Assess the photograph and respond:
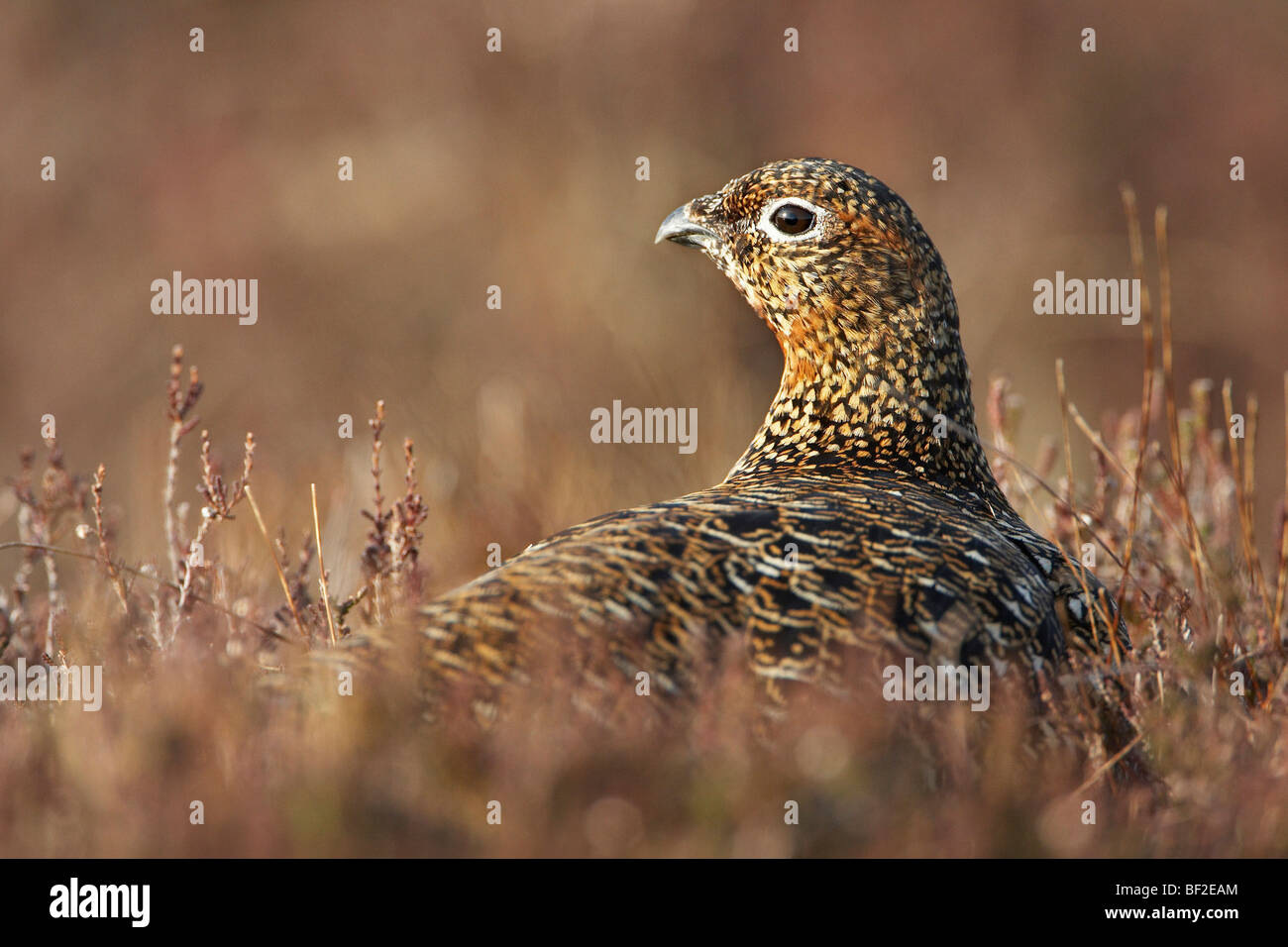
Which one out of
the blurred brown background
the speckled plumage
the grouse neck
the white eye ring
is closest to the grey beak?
the speckled plumage

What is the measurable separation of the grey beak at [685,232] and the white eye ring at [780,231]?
26 cm

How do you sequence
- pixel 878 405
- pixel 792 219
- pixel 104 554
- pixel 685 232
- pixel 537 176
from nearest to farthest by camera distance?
1. pixel 104 554
2. pixel 878 405
3. pixel 792 219
4. pixel 685 232
5. pixel 537 176

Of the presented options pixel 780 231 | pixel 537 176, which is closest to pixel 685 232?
pixel 780 231

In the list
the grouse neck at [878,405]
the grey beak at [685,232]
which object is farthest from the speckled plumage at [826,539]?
the grey beak at [685,232]

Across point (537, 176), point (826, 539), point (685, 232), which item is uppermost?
point (537, 176)

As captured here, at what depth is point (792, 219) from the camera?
4.38m

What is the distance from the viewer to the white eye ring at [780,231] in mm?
4328

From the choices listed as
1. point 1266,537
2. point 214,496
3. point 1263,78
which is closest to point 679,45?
point 1263,78

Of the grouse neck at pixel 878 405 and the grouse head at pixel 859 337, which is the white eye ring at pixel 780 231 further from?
the grouse neck at pixel 878 405

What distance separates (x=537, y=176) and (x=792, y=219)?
8.78 metres

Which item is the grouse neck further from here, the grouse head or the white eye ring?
the white eye ring

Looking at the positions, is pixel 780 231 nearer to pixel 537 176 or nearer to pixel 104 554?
pixel 104 554

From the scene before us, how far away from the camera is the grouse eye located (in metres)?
4.35

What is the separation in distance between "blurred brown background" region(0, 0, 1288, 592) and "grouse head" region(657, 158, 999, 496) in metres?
7.25
